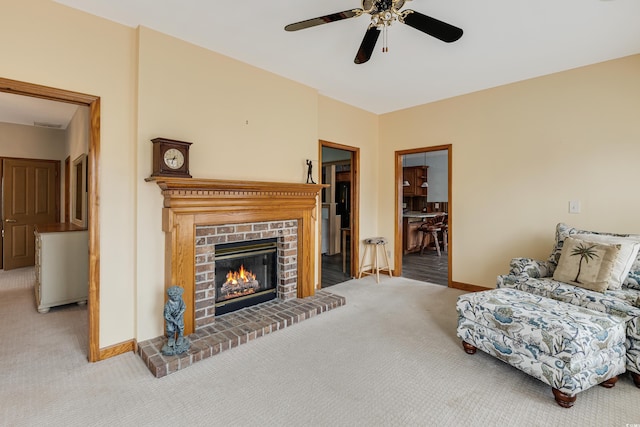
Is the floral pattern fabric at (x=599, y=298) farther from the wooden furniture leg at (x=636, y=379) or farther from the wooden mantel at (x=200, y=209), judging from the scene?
the wooden mantel at (x=200, y=209)

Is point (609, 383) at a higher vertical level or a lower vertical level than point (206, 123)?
lower

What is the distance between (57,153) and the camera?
19.1ft

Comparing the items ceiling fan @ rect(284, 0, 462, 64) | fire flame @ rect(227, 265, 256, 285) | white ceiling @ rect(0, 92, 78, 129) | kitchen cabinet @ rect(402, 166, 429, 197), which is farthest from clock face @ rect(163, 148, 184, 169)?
kitchen cabinet @ rect(402, 166, 429, 197)

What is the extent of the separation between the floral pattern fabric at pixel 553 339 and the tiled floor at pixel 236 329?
5.30ft

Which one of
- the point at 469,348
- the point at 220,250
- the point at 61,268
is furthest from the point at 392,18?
the point at 61,268

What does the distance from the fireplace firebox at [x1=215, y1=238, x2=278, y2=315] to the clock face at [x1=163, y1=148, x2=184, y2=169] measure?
0.86 metres

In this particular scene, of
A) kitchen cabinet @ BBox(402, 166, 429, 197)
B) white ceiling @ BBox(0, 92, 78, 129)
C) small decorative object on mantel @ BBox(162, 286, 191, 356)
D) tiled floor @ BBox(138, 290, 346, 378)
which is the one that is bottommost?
tiled floor @ BBox(138, 290, 346, 378)

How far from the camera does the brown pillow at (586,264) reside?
2523 mm

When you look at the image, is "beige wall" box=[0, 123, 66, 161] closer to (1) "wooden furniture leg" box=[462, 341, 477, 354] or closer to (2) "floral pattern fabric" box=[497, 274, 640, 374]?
(1) "wooden furniture leg" box=[462, 341, 477, 354]

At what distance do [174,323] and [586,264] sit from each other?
11.1 ft

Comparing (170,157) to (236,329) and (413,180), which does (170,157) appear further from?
(413,180)

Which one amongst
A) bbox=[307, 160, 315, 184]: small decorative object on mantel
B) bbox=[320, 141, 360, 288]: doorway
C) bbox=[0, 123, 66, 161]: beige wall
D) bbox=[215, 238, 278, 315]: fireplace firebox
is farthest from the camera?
bbox=[320, 141, 360, 288]: doorway

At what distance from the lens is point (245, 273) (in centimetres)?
338

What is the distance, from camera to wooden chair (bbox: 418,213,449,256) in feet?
23.4
